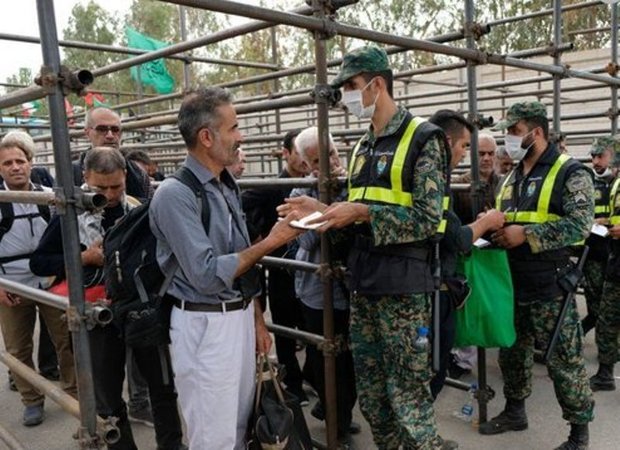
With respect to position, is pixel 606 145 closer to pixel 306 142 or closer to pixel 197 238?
pixel 306 142

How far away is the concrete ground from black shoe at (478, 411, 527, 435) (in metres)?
0.03

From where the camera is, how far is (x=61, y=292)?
8.94 ft

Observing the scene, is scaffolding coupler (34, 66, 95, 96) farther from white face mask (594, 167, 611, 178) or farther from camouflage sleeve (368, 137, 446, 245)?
white face mask (594, 167, 611, 178)

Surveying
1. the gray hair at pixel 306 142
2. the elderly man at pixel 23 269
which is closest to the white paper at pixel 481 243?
the gray hair at pixel 306 142

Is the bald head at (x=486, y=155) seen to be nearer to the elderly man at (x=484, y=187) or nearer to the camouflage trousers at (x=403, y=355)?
the elderly man at (x=484, y=187)

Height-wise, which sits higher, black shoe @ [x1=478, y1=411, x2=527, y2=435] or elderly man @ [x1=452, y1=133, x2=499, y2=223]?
elderly man @ [x1=452, y1=133, x2=499, y2=223]

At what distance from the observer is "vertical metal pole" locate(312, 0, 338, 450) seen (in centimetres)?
240

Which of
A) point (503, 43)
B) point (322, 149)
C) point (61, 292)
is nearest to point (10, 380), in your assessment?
point (61, 292)

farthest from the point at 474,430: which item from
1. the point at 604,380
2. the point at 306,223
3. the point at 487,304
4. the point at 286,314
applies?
the point at 306,223

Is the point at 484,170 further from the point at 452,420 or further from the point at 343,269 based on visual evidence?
the point at 343,269

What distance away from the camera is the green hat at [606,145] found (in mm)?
4387

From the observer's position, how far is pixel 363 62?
2322 millimetres

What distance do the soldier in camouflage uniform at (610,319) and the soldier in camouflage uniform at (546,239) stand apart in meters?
0.99

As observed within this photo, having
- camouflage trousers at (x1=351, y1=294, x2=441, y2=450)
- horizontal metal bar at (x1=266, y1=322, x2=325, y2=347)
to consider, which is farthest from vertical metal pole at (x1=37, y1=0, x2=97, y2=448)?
camouflage trousers at (x1=351, y1=294, x2=441, y2=450)
